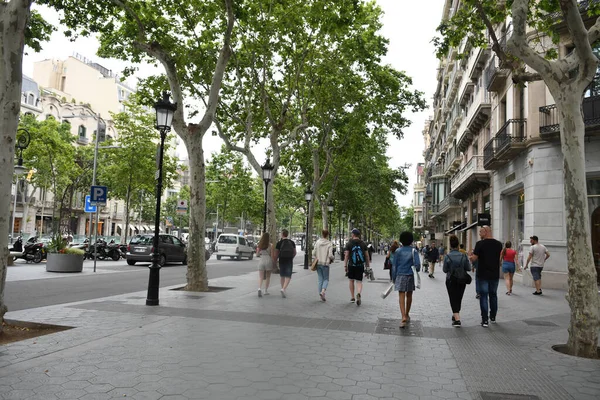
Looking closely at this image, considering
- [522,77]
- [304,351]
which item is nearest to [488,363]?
[304,351]

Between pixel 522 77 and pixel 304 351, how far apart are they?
5717 millimetres

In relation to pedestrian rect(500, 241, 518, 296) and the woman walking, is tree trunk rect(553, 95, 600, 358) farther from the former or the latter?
pedestrian rect(500, 241, 518, 296)

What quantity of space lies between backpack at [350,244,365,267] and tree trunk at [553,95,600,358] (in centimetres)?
497

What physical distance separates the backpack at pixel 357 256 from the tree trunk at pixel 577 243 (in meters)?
4.97

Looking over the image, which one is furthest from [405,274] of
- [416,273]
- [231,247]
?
[231,247]

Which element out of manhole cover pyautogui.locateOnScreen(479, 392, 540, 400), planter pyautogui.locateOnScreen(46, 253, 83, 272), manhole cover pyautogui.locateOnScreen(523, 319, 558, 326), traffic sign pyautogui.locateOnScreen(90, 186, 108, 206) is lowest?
manhole cover pyautogui.locateOnScreen(479, 392, 540, 400)

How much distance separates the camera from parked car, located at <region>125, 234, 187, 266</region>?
23.5m

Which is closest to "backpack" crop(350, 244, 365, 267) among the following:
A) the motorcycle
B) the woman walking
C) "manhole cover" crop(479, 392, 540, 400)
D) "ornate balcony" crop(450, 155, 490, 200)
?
the woman walking

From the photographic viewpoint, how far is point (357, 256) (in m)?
11.1

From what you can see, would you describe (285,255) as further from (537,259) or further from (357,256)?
(537,259)

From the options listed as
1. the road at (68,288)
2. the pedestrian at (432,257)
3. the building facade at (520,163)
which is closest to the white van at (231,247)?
the pedestrian at (432,257)

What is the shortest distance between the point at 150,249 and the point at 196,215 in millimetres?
11998

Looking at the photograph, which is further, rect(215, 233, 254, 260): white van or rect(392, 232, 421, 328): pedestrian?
rect(215, 233, 254, 260): white van

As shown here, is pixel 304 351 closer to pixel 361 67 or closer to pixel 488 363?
pixel 488 363
